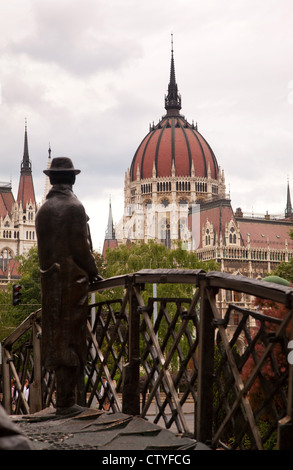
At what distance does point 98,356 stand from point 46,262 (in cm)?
155

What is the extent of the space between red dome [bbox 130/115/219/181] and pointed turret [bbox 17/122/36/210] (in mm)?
17131

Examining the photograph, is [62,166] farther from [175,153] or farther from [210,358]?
[175,153]

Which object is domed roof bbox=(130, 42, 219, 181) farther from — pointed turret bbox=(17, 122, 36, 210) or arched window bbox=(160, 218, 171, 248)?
pointed turret bbox=(17, 122, 36, 210)

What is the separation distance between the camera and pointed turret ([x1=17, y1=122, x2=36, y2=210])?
122500mm

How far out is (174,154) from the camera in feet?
410

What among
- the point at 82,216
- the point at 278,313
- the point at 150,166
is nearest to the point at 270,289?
the point at 82,216

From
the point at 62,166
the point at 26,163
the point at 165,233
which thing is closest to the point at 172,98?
the point at 26,163

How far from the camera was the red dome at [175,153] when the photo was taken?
409 ft

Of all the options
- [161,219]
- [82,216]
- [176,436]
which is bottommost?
[176,436]

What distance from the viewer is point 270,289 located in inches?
211

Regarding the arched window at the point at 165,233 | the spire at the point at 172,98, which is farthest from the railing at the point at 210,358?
the spire at the point at 172,98

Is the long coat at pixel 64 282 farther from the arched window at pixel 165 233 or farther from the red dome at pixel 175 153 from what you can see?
the red dome at pixel 175 153

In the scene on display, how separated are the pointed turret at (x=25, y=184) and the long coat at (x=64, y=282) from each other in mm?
115189
